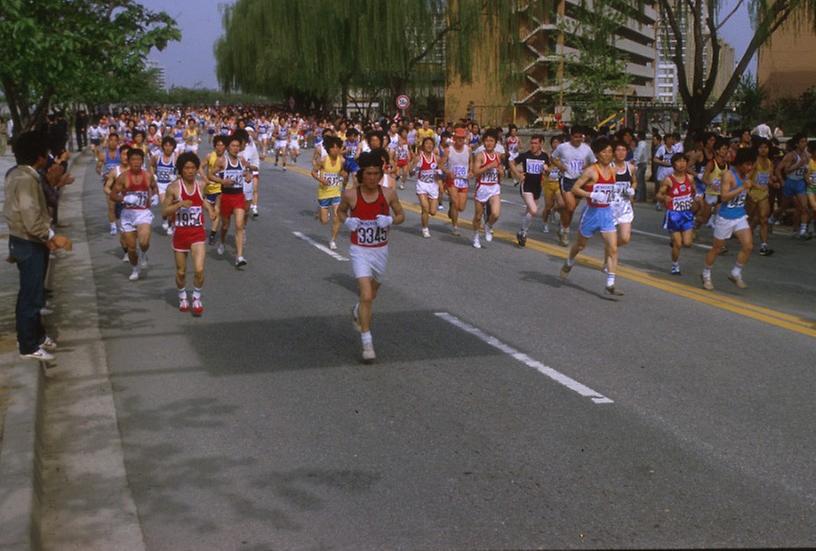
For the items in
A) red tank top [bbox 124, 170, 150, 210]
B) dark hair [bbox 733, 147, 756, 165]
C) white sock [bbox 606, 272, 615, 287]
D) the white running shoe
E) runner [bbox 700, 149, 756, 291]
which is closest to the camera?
the white running shoe

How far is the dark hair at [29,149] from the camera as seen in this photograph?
7.82 meters

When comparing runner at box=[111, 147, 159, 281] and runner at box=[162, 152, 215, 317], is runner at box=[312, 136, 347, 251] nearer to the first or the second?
runner at box=[111, 147, 159, 281]

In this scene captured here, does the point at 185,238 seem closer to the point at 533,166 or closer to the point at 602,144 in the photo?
the point at 602,144

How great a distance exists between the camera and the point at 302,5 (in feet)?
143

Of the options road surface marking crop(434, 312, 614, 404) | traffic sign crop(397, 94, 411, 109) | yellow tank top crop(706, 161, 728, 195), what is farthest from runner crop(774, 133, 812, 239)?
traffic sign crop(397, 94, 411, 109)

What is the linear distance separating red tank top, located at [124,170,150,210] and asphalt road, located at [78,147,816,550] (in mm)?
1102

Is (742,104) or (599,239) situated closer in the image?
(599,239)

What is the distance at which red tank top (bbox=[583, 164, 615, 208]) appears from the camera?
10.8 meters

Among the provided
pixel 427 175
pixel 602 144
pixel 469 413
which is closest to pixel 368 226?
pixel 469 413

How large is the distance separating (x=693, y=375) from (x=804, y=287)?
497 centimetres

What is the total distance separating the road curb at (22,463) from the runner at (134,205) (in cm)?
494

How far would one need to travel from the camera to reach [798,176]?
1630 centimetres

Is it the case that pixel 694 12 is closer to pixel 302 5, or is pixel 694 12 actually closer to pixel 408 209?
pixel 408 209

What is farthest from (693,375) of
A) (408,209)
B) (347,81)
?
(347,81)
